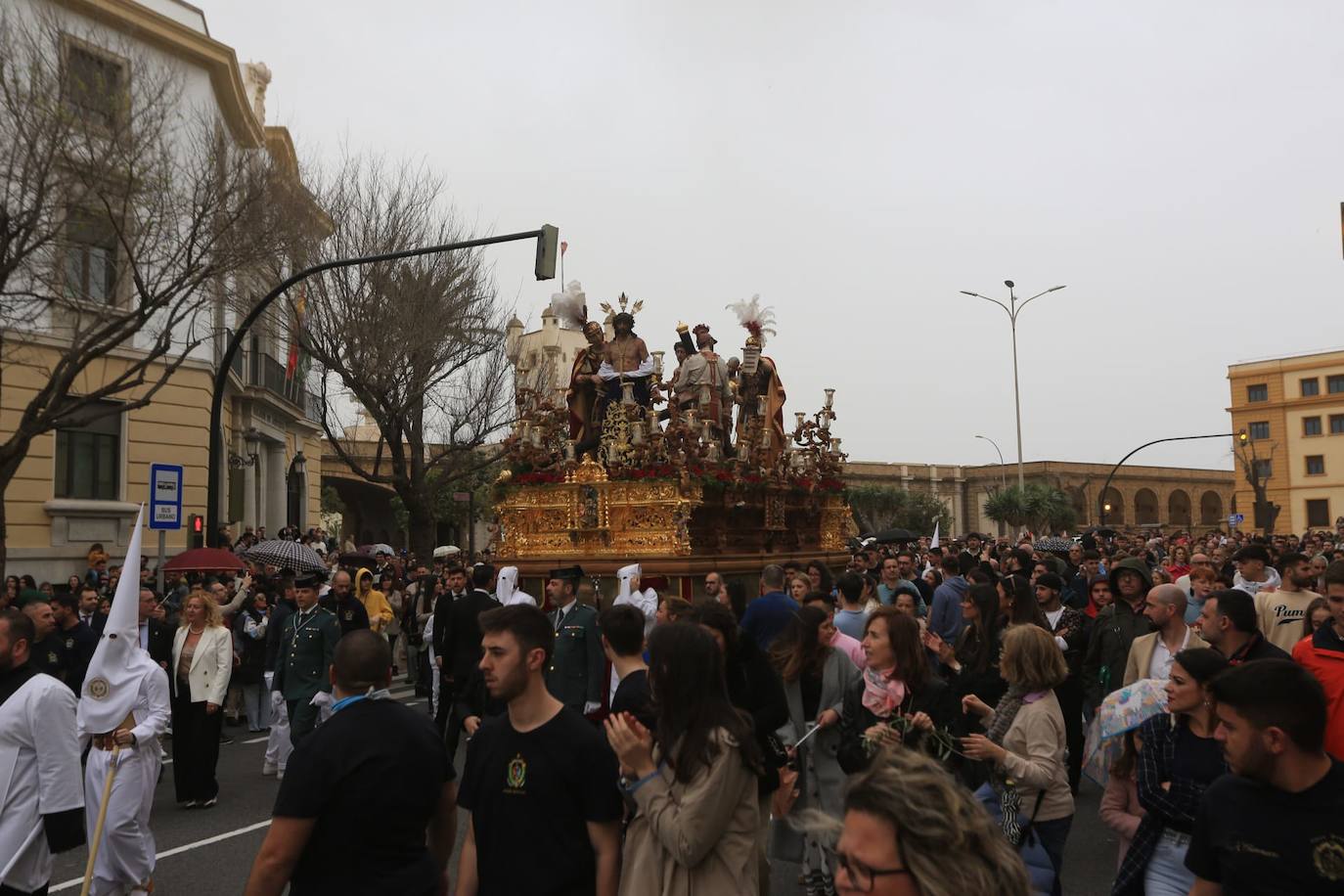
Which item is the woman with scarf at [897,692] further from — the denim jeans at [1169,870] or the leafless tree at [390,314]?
the leafless tree at [390,314]

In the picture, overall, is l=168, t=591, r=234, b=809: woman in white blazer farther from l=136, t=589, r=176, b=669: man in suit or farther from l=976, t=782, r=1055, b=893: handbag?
l=976, t=782, r=1055, b=893: handbag

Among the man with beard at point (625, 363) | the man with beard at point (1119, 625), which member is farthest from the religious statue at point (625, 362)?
the man with beard at point (1119, 625)

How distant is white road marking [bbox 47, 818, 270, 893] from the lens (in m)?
7.46

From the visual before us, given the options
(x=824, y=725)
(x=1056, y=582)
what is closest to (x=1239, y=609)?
(x=824, y=725)

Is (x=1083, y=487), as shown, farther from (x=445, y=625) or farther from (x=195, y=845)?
(x=195, y=845)

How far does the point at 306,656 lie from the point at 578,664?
2.52 m

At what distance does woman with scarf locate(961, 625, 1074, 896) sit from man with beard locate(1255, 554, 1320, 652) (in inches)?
151

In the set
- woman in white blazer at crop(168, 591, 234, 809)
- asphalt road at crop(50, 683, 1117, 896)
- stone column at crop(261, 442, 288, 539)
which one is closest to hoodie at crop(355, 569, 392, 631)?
asphalt road at crop(50, 683, 1117, 896)

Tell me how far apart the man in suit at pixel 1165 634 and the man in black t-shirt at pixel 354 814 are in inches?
161

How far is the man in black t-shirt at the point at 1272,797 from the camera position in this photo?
3156mm

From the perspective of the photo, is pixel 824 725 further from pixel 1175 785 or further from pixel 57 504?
pixel 57 504

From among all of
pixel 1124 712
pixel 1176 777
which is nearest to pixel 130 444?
pixel 1124 712

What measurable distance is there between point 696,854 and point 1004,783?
1.92m

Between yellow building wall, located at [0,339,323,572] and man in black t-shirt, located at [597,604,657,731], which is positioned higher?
yellow building wall, located at [0,339,323,572]
